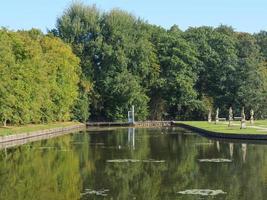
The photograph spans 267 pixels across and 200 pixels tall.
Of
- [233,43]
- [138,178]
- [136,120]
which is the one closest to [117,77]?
[136,120]

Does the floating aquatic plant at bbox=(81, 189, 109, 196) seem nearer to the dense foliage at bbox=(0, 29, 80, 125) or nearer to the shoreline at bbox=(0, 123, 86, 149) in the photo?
the shoreline at bbox=(0, 123, 86, 149)

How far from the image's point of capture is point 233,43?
105 meters

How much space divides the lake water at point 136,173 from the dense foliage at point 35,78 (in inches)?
713

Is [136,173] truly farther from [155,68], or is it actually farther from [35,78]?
[155,68]

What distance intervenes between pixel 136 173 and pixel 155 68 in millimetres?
72274

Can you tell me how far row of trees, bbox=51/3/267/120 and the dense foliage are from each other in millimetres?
6016

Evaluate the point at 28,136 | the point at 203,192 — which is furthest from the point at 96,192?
the point at 28,136

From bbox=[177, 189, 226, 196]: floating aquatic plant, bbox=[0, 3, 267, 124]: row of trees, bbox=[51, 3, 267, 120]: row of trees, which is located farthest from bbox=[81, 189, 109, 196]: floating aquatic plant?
bbox=[51, 3, 267, 120]: row of trees

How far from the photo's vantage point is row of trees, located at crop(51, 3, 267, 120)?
308 ft

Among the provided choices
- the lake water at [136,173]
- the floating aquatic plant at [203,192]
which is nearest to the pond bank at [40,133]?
the lake water at [136,173]

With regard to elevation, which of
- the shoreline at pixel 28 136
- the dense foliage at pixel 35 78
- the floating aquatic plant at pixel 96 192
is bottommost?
the floating aquatic plant at pixel 96 192

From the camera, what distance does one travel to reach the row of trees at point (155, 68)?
93.9 metres

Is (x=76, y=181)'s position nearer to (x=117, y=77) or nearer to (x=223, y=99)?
(x=117, y=77)

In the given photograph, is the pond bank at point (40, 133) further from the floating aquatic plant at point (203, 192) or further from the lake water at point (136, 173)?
the floating aquatic plant at point (203, 192)
